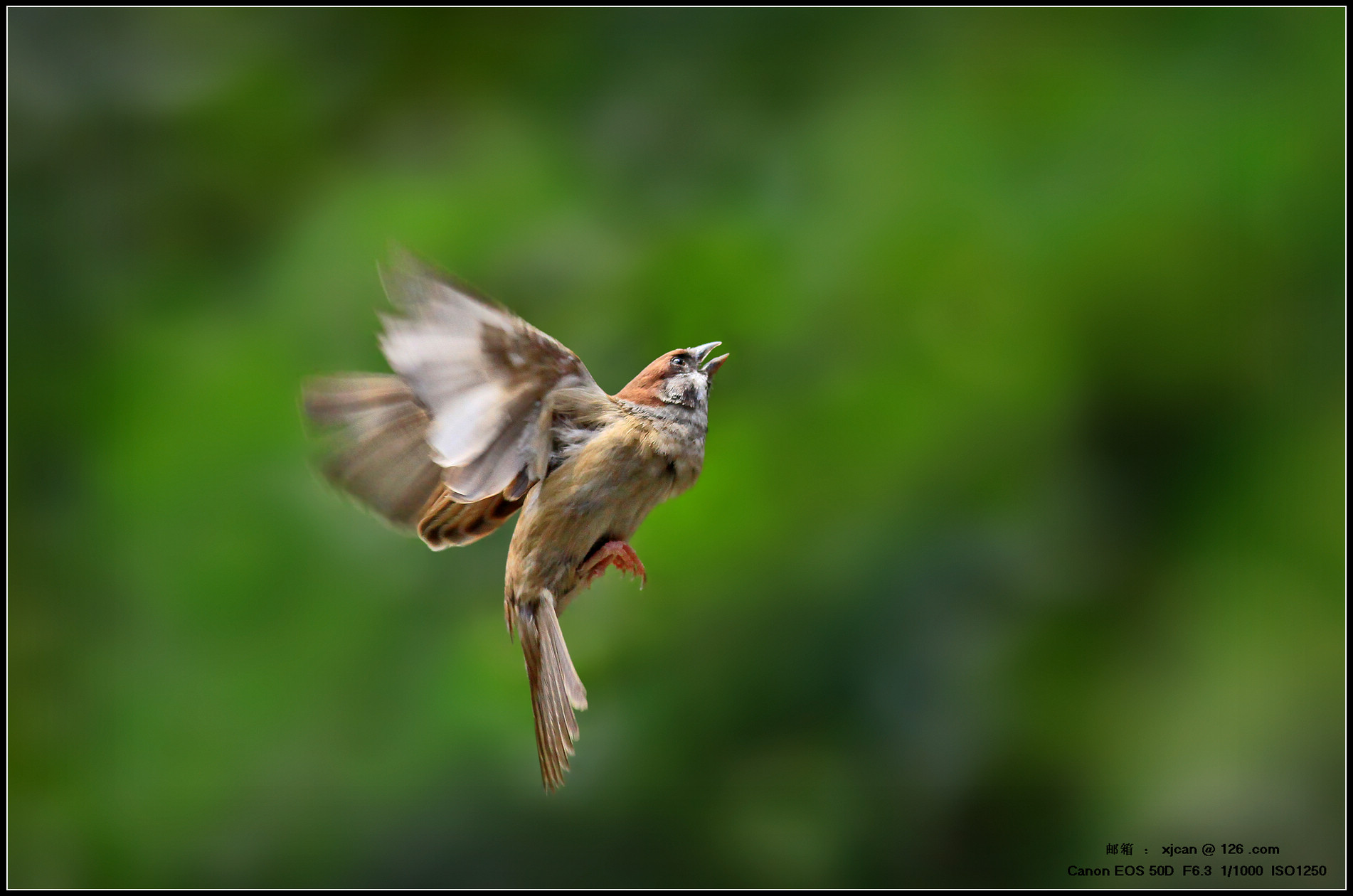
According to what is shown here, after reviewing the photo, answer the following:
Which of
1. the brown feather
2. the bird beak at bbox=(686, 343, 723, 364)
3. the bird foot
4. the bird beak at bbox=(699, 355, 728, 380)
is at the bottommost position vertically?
the bird foot

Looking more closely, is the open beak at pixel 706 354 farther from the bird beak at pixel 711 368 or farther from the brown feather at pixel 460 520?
the brown feather at pixel 460 520

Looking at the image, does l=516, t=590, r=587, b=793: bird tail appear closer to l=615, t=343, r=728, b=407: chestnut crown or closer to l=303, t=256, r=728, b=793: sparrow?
l=303, t=256, r=728, b=793: sparrow

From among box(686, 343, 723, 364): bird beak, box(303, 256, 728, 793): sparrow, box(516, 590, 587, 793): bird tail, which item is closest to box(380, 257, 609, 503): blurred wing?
box(303, 256, 728, 793): sparrow

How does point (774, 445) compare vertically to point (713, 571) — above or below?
above

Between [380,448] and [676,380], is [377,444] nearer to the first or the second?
[380,448]

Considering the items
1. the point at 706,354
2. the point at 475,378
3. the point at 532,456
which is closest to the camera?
the point at 475,378

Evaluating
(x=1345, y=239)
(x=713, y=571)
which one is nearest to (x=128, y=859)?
(x=713, y=571)

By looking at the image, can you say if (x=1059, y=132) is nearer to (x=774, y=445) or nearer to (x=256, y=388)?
(x=774, y=445)

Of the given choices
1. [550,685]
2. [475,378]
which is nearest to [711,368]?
[475,378]
